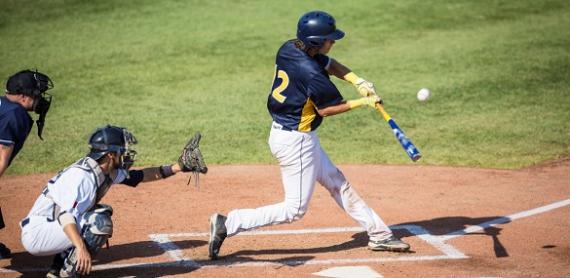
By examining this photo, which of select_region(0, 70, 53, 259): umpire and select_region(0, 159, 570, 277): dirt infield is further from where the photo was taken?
select_region(0, 159, 570, 277): dirt infield

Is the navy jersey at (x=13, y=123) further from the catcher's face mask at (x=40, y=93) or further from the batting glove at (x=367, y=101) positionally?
the batting glove at (x=367, y=101)

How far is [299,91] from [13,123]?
2.36 m

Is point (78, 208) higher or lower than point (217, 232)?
higher

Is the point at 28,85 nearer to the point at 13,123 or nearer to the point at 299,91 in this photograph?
the point at 13,123

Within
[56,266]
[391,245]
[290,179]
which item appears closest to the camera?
[56,266]

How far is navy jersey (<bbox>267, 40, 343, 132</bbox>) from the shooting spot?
679cm

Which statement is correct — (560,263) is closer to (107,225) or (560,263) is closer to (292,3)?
(107,225)

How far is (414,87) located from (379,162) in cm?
357

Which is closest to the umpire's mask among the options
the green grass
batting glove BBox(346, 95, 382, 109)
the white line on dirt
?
batting glove BBox(346, 95, 382, 109)

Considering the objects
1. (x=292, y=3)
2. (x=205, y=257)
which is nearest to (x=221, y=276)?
(x=205, y=257)

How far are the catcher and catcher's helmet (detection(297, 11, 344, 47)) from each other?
5.59 ft

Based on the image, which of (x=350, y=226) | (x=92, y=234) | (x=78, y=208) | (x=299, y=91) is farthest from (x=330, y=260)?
(x=78, y=208)

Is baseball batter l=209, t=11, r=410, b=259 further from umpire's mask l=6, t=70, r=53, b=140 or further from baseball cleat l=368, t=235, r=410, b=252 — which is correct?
umpire's mask l=6, t=70, r=53, b=140

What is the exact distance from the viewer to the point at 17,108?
6.73 metres
